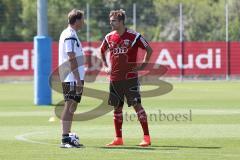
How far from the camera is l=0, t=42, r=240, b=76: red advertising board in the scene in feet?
136

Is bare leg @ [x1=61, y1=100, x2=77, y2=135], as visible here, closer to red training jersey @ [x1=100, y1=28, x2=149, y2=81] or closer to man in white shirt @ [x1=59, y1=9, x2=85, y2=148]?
man in white shirt @ [x1=59, y1=9, x2=85, y2=148]

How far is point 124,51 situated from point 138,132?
8.86 ft

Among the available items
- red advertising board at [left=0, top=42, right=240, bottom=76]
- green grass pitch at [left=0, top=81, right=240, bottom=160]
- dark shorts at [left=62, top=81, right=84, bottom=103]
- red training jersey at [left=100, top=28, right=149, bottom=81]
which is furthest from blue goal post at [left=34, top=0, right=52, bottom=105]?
red advertising board at [left=0, top=42, right=240, bottom=76]

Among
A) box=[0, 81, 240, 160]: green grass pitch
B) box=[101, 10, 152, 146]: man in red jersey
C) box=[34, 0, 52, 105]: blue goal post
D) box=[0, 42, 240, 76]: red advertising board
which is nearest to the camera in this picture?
box=[0, 81, 240, 160]: green grass pitch

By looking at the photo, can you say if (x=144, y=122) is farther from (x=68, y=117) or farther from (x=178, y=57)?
(x=178, y=57)

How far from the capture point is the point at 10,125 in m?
17.5

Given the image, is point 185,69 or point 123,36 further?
point 185,69

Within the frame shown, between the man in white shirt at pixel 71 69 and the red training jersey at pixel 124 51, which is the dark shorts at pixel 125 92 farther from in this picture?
the man in white shirt at pixel 71 69

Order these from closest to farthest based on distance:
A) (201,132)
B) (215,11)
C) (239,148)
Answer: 1. (239,148)
2. (201,132)
3. (215,11)

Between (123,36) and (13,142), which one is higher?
(123,36)

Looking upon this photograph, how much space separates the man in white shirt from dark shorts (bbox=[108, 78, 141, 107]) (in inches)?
27.6

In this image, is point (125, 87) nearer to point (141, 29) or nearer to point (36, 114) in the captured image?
point (36, 114)

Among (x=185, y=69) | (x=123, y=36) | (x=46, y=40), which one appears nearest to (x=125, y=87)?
(x=123, y=36)

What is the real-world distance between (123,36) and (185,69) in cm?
2837
